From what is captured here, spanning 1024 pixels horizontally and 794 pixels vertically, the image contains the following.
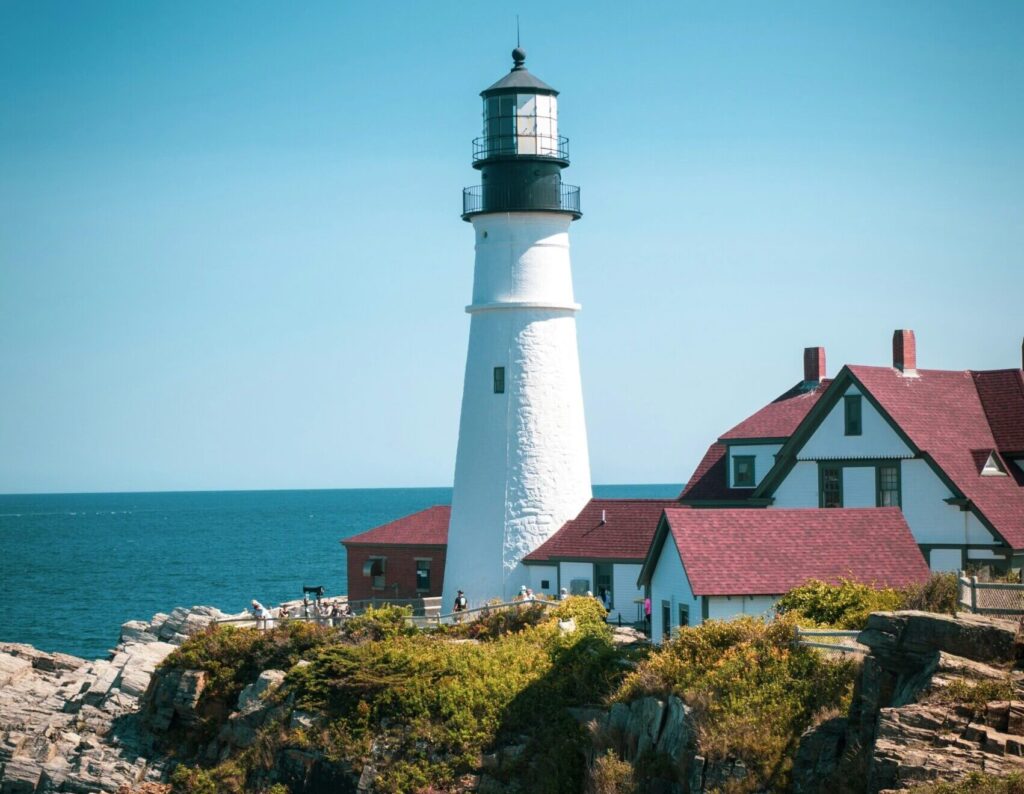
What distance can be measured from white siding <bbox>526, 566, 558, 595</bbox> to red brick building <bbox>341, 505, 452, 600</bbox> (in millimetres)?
6200

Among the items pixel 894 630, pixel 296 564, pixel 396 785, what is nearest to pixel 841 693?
pixel 894 630

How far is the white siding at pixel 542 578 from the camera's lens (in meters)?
39.7

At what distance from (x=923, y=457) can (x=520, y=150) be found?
42.6 ft

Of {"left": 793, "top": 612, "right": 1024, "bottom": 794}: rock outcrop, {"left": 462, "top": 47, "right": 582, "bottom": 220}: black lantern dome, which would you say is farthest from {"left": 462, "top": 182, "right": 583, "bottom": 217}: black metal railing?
{"left": 793, "top": 612, "right": 1024, "bottom": 794}: rock outcrop

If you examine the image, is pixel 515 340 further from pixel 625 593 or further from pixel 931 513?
pixel 931 513

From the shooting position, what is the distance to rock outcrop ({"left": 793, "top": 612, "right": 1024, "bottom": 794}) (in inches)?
669

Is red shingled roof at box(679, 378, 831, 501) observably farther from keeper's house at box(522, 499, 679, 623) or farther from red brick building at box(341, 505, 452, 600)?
red brick building at box(341, 505, 452, 600)

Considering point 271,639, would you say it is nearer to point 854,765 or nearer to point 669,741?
point 669,741

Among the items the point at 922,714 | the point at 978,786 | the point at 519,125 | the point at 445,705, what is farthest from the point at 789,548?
the point at 519,125

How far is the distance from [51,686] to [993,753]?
30.4 m

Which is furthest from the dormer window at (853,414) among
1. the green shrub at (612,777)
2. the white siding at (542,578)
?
the green shrub at (612,777)

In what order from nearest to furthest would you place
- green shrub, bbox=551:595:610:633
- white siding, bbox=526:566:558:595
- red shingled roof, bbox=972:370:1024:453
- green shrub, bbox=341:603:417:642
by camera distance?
green shrub, bbox=551:595:610:633 → green shrub, bbox=341:603:417:642 → red shingled roof, bbox=972:370:1024:453 → white siding, bbox=526:566:558:595

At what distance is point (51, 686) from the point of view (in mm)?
41375

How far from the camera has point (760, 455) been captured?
39.5m
